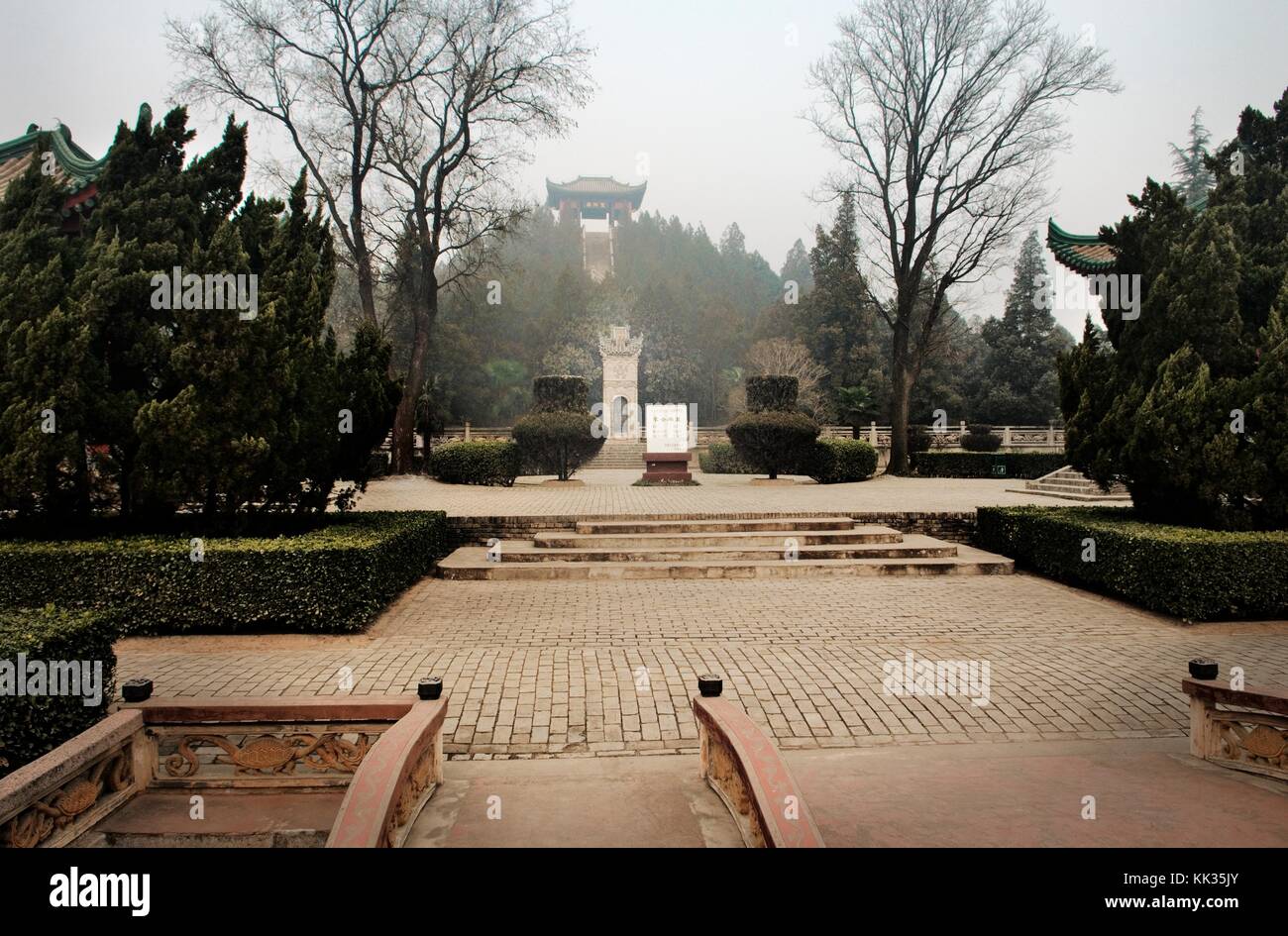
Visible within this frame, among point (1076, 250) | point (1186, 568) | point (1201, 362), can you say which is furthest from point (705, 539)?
point (1076, 250)

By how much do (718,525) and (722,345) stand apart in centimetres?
4600

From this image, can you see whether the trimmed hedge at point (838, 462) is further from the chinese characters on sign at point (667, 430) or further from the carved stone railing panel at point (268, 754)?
the carved stone railing panel at point (268, 754)

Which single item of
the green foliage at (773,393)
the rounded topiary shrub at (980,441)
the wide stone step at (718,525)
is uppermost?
the green foliage at (773,393)

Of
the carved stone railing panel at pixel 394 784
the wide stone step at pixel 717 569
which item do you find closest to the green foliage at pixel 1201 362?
the wide stone step at pixel 717 569

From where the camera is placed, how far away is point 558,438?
20.0 meters

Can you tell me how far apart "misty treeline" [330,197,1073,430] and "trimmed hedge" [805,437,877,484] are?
1455 centimetres

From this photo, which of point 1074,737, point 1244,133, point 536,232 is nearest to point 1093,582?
point 1074,737

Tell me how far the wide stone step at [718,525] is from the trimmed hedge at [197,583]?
4606mm

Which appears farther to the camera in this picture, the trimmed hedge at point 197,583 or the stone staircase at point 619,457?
the stone staircase at point 619,457

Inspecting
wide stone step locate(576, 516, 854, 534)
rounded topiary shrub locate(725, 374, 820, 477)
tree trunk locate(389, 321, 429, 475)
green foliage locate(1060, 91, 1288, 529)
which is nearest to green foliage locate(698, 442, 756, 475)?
rounded topiary shrub locate(725, 374, 820, 477)

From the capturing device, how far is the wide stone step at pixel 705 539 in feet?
34.3

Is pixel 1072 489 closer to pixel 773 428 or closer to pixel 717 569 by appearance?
pixel 773 428

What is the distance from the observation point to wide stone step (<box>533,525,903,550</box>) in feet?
A: 34.3
